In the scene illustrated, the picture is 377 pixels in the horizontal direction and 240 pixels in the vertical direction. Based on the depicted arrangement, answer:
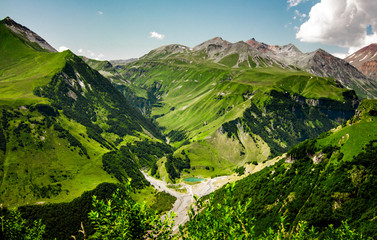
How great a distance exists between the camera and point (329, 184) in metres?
126

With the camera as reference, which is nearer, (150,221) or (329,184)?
(150,221)

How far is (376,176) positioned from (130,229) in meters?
134

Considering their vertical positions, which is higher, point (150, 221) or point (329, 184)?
point (150, 221)

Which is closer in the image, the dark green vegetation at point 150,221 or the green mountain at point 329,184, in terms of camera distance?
the dark green vegetation at point 150,221

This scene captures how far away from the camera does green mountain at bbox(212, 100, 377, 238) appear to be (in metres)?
111

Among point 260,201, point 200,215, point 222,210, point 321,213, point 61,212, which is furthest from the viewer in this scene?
point 61,212

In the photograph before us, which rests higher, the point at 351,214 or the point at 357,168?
the point at 357,168

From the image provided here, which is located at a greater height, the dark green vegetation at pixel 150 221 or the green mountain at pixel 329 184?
the dark green vegetation at pixel 150 221

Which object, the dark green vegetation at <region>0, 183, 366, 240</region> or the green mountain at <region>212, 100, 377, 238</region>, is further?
the green mountain at <region>212, 100, 377, 238</region>

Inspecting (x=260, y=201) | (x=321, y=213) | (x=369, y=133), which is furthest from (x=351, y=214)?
(x=260, y=201)

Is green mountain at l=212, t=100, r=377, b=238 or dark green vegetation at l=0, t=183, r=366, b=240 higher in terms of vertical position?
dark green vegetation at l=0, t=183, r=366, b=240

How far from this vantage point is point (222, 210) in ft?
66.1

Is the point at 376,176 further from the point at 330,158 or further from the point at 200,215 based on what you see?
the point at 200,215

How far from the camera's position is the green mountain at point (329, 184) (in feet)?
364
